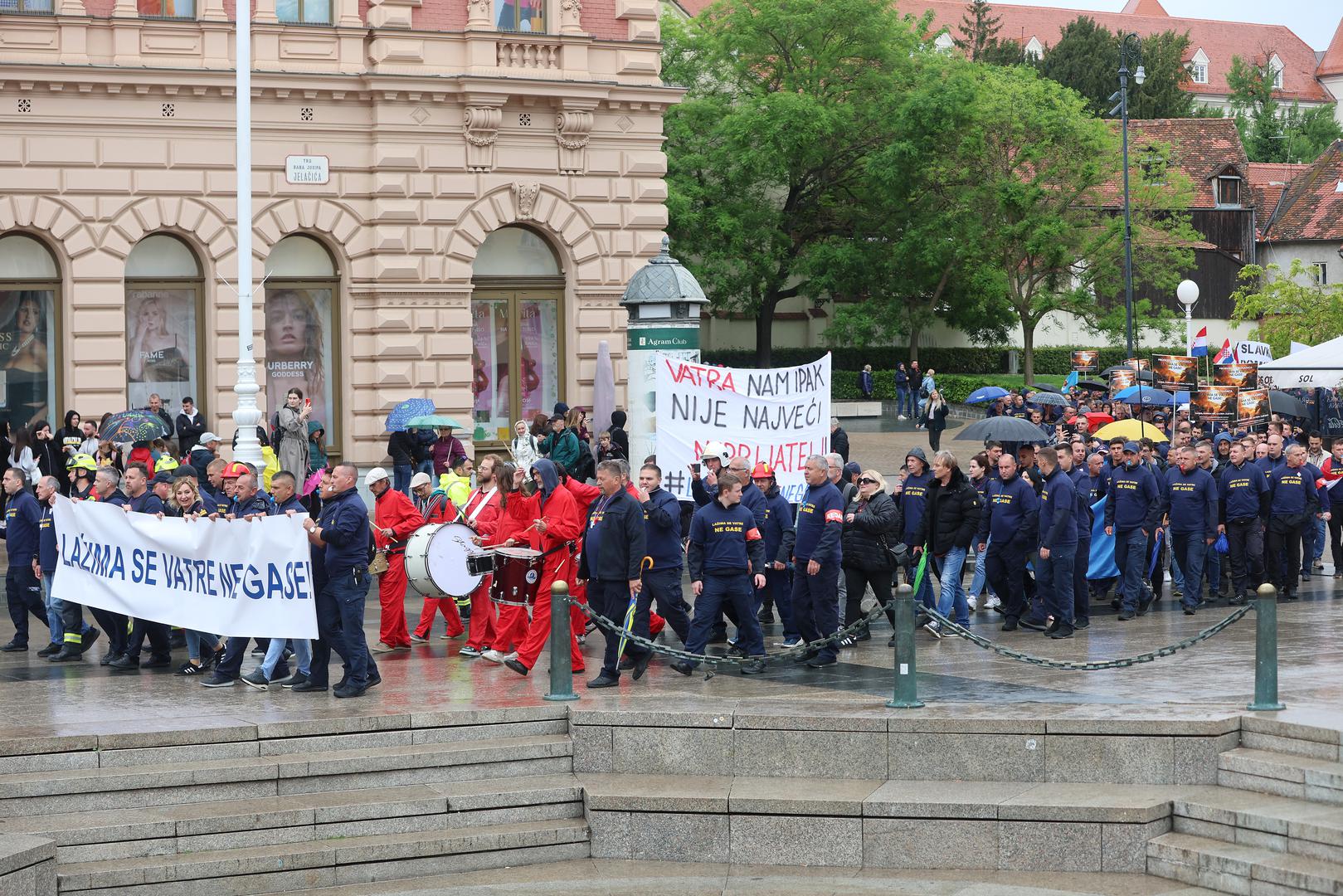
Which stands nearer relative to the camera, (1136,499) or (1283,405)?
(1136,499)

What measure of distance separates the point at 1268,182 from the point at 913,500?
70559mm

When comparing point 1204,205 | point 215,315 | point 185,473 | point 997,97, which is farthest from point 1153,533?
point 1204,205

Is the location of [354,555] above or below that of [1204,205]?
below

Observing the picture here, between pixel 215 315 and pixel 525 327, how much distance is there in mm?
5384

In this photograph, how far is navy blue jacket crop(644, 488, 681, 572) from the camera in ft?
48.1

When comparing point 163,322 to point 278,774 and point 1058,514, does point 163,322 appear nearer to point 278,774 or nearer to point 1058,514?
point 1058,514

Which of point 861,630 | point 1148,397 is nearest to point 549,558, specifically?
point 861,630

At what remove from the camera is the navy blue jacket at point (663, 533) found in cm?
1466

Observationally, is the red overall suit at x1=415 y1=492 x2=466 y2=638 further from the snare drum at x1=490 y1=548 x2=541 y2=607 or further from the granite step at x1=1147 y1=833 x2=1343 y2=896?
the granite step at x1=1147 y1=833 x2=1343 y2=896

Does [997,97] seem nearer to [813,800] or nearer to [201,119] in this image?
[201,119]

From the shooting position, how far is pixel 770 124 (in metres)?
47.3

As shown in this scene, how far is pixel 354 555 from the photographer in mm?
14211

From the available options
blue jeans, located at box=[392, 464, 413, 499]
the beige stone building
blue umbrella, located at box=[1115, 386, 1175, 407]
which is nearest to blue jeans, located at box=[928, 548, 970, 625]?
blue jeans, located at box=[392, 464, 413, 499]

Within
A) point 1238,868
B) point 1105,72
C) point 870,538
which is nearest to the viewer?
point 1238,868
